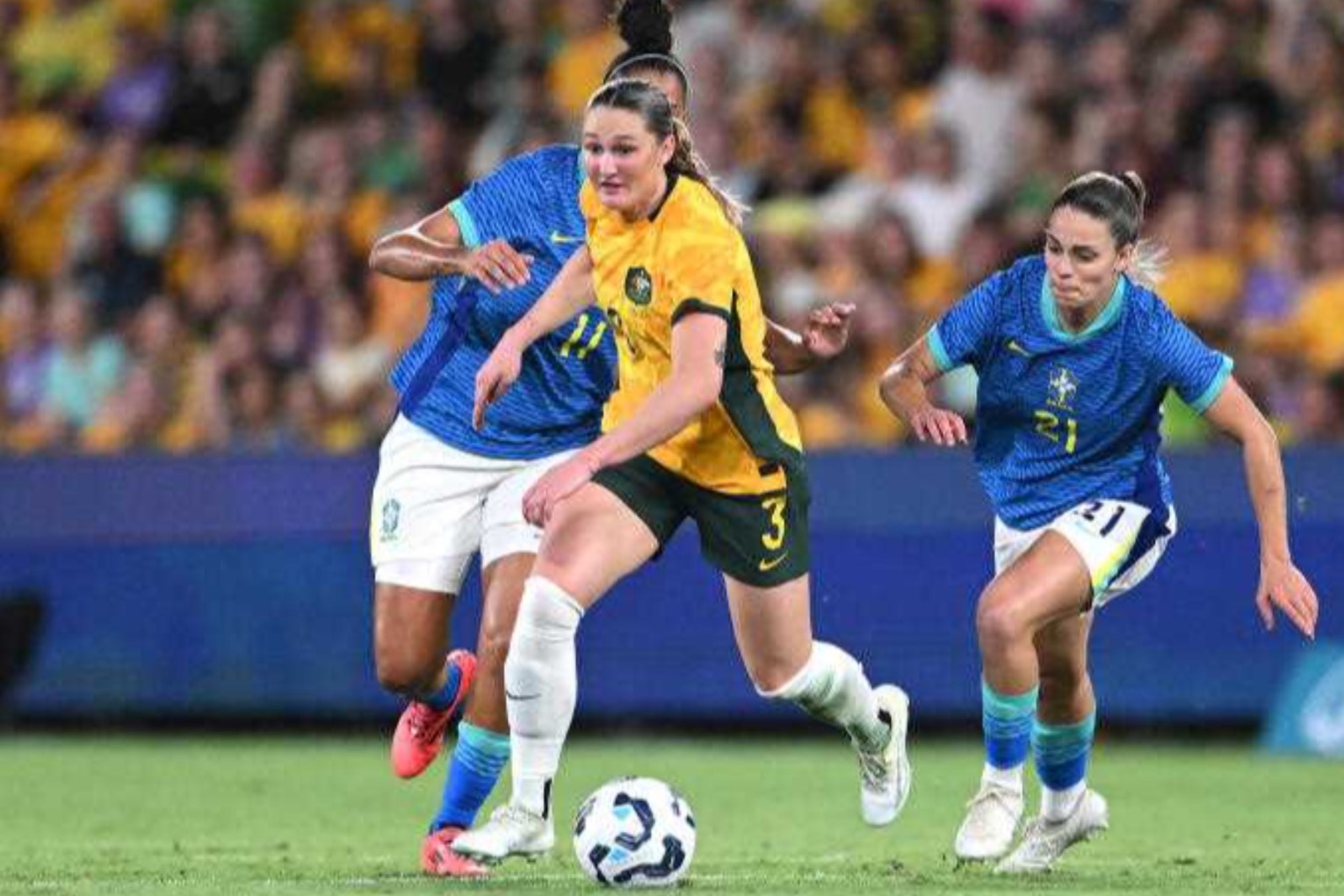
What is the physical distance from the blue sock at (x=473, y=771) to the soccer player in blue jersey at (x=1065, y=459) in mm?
1323

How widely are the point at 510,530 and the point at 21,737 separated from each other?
21.4 ft

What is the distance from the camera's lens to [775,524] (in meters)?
7.82

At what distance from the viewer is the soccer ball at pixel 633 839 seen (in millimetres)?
7508

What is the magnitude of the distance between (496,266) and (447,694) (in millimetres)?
1637

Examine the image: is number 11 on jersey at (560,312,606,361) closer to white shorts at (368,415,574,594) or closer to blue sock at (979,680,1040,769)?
white shorts at (368,415,574,594)

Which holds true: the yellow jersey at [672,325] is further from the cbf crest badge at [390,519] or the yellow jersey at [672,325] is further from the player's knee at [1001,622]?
the cbf crest badge at [390,519]

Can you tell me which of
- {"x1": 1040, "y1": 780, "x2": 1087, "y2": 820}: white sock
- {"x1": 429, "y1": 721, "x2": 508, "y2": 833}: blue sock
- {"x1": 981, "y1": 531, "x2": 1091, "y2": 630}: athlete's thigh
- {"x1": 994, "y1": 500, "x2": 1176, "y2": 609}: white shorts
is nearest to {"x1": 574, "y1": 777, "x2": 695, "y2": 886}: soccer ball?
{"x1": 429, "y1": 721, "x2": 508, "y2": 833}: blue sock

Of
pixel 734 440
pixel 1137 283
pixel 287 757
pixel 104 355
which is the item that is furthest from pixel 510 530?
pixel 104 355

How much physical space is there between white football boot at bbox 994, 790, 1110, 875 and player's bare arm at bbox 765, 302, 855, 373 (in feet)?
4.71

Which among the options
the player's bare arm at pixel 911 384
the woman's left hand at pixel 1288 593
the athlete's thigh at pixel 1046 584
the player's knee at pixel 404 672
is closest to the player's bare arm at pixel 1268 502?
the woman's left hand at pixel 1288 593

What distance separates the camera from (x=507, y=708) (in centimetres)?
787

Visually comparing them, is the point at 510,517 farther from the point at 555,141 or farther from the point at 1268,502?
the point at 555,141

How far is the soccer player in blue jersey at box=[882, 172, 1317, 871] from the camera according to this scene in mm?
7969

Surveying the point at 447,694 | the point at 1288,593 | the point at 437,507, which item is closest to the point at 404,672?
the point at 447,694
